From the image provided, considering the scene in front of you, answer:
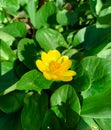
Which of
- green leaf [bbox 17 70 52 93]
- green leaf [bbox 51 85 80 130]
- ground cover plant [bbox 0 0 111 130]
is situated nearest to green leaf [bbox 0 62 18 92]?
ground cover plant [bbox 0 0 111 130]

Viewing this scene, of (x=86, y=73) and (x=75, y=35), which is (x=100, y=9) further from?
(x=86, y=73)

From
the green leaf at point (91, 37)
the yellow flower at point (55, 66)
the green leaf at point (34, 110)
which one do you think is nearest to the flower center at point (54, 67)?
the yellow flower at point (55, 66)

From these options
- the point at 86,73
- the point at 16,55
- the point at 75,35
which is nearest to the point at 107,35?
the point at 75,35

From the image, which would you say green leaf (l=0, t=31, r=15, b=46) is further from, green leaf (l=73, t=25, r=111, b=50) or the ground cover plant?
green leaf (l=73, t=25, r=111, b=50)

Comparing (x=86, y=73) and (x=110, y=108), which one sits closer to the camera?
(x=110, y=108)

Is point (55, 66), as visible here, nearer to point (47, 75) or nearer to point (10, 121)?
point (47, 75)

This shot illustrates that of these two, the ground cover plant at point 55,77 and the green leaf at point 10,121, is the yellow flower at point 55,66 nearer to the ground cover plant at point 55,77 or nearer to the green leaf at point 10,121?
the ground cover plant at point 55,77
